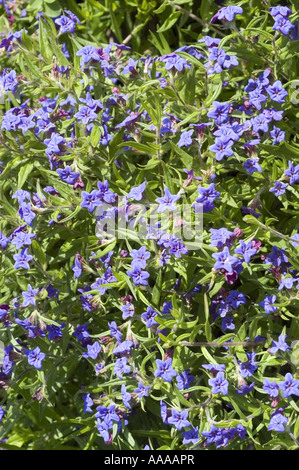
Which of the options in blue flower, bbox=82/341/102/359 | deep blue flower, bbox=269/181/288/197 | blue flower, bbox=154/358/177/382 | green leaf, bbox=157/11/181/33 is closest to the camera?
blue flower, bbox=154/358/177/382

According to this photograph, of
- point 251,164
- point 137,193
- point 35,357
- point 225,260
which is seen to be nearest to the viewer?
point 225,260

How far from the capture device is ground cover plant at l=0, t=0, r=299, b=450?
9.46 feet

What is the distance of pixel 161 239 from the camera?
2.80 metres

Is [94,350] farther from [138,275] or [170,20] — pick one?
[170,20]

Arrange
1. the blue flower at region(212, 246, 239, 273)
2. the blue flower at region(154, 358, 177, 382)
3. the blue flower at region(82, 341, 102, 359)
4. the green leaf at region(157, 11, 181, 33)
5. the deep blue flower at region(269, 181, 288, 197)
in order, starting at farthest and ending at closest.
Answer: the green leaf at region(157, 11, 181, 33) → the blue flower at region(82, 341, 102, 359) → the deep blue flower at region(269, 181, 288, 197) → the blue flower at region(154, 358, 177, 382) → the blue flower at region(212, 246, 239, 273)

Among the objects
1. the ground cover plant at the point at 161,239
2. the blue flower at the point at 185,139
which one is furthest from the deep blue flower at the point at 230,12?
the blue flower at the point at 185,139

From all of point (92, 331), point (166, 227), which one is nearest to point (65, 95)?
point (166, 227)

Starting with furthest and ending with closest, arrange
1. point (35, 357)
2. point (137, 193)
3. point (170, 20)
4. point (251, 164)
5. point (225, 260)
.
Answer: point (170, 20) < point (35, 357) < point (251, 164) < point (137, 193) < point (225, 260)

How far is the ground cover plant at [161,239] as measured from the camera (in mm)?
2885

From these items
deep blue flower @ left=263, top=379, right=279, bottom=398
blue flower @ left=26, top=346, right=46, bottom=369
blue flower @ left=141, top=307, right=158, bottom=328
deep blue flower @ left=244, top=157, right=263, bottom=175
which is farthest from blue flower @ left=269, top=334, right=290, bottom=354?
blue flower @ left=26, top=346, right=46, bottom=369

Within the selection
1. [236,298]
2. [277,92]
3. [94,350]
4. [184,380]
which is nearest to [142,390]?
[184,380]

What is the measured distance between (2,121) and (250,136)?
3.92 feet

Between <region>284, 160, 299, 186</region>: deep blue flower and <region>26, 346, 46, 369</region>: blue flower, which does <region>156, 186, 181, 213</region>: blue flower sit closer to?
<region>284, 160, 299, 186</region>: deep blue flower

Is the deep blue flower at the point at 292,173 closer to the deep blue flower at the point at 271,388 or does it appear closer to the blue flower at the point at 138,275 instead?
the blue flower at the point at 138,275
